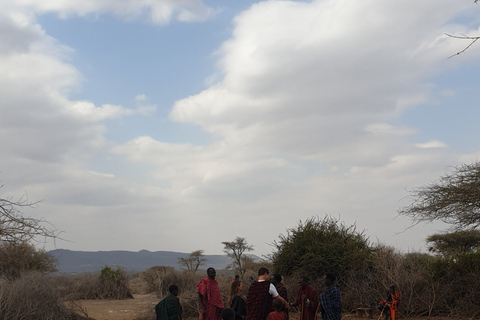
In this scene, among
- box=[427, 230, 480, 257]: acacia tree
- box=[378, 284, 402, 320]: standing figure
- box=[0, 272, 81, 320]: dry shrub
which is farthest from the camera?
box=[427, 230, 480, 257]: acacia tree

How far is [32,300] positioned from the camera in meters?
13.4

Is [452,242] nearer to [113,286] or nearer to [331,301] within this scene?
[113,286]

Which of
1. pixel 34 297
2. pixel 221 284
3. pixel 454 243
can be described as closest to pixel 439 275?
pixel 221 284

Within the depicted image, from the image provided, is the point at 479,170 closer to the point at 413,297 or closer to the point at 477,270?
the point at 477,270

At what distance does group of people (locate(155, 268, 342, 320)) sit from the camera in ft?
30.2

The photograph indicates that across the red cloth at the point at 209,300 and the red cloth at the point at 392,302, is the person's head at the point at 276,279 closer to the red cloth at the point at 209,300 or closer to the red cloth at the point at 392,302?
the red cloth at the point at 209,300

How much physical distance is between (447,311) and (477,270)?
1.80m

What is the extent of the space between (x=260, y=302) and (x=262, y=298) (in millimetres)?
86

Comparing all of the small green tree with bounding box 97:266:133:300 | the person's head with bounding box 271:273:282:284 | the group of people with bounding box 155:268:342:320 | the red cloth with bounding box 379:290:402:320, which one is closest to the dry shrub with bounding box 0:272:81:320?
the group of people with bounding box 155:268:342:320

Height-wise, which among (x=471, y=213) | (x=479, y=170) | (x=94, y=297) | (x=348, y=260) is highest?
(x=479, y=170)

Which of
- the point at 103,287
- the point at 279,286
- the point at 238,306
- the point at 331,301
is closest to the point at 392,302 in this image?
the point at 331,301

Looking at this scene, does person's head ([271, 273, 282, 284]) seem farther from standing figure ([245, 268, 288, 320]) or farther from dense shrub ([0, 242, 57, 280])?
dense shrub ([0, 242, 57, 280])

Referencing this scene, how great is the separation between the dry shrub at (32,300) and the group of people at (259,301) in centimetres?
501

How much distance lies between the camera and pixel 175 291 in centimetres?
982
